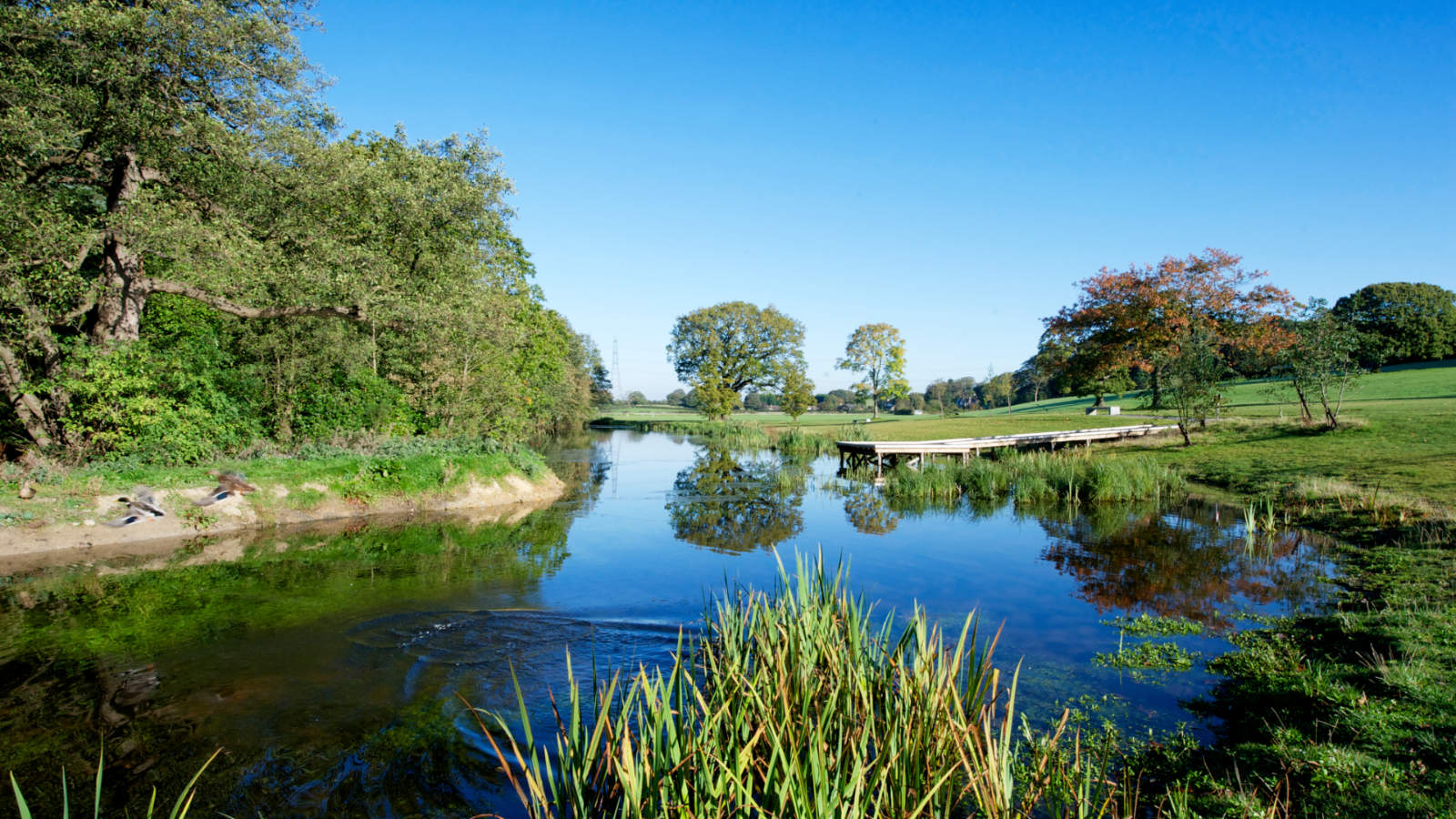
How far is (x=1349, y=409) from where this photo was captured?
26.4 meters

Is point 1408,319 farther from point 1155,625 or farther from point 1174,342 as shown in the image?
point 1155,625

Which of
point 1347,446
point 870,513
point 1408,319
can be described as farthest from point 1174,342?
point 1408,319

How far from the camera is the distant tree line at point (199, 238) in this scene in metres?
12.0

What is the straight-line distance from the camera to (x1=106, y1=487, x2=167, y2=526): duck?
1195 centimetres

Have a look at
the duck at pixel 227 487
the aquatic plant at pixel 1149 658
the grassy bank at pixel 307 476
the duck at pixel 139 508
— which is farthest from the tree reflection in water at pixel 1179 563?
the duck at pixel 139 508

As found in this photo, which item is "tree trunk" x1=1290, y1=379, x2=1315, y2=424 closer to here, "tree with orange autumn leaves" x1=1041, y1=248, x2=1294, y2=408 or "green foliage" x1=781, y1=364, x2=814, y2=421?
"tree with orange autumn leaves" x1=1041, y1=248, x2=1294, y2=408

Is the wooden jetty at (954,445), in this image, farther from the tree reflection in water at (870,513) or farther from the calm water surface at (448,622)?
the calm water surface at (448,622)

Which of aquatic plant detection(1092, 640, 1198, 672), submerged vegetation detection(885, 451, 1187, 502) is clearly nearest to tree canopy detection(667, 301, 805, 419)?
submerged vegetation detection(885, 451, 1187, 502)

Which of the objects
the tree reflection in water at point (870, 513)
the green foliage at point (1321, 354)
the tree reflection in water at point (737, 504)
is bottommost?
the tree reflection in water at point (870, 513)

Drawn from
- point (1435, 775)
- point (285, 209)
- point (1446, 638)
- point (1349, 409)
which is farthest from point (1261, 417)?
point (285, 209)

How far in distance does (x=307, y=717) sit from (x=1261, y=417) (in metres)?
34.9

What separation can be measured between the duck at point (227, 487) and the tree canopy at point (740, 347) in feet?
137

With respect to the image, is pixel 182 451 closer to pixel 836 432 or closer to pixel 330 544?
pixel 330 544

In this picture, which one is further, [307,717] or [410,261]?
[410,261]
